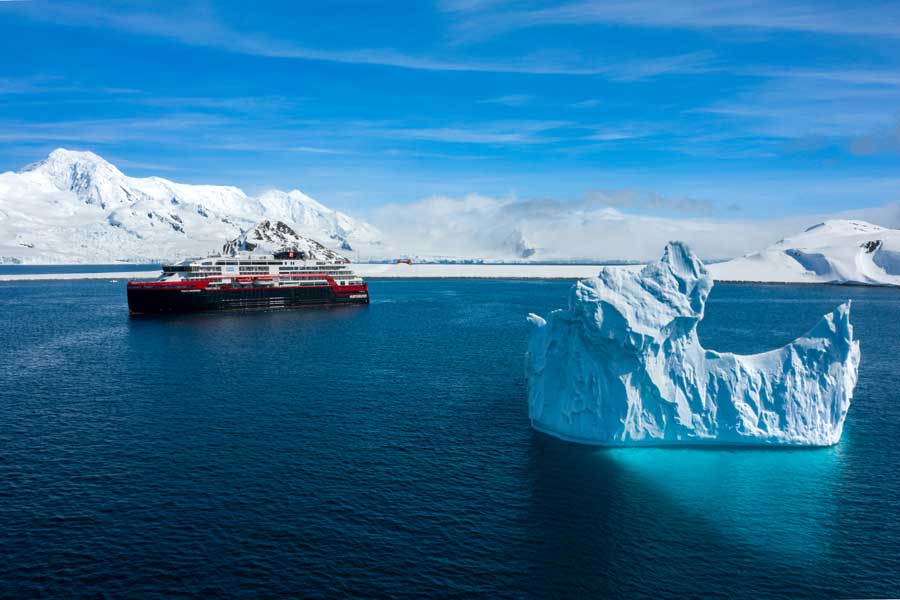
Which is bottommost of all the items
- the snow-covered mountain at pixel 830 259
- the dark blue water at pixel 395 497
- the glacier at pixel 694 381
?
the dark blue water at pixel 395 497

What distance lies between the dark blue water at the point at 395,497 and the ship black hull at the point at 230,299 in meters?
43.5

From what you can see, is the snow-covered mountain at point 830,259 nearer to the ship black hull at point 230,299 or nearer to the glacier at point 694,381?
the ship black hull at point 230,299

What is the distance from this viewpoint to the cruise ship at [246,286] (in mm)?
93125

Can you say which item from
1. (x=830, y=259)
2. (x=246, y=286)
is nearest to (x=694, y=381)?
(x=246, y=286)

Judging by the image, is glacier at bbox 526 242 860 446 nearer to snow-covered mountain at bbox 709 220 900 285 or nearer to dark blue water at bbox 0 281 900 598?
dark blue water at bbox 0 281 900 598

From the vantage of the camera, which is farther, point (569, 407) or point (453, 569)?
point (569, 407)

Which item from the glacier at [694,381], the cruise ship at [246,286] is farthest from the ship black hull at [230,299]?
the glacier at [694,381]

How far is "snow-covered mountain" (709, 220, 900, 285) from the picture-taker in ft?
512

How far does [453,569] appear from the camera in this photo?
20203mm

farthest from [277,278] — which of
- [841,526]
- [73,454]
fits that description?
[841,526]

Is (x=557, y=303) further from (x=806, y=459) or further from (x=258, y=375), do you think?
(x=806, y=459)

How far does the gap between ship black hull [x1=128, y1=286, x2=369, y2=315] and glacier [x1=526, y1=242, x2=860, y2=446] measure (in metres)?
80.6

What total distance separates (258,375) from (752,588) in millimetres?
39437

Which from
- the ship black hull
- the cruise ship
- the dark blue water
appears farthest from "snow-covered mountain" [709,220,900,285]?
the dark blue water
